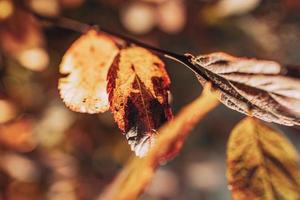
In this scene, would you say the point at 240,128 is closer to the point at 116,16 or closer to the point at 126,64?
the point at 126,64

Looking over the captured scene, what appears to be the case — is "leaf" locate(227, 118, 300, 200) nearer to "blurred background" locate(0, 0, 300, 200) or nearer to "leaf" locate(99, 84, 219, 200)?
"leaf" locate(99, 84, 219, 200)

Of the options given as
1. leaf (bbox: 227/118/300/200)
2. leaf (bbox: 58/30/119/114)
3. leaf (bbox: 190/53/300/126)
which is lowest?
leaf (bbox: 227/118/300/200)

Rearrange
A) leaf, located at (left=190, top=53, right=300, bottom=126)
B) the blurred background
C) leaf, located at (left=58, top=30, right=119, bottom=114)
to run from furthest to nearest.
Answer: the blurred background, leaf, located at (left=58, top=30, right=119, bottom=114), leaf, located at (left=190, top=53, right=300, bottom=126)

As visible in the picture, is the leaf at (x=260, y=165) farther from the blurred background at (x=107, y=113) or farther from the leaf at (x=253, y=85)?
the blurred background at (x=107, y=113)

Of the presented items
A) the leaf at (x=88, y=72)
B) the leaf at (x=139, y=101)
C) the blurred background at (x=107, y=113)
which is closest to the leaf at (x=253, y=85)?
the leaf at (x=139, y=101)

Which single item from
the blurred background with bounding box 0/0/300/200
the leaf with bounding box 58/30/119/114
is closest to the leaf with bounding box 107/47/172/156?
the leaf with bounding box 58/30/119/114

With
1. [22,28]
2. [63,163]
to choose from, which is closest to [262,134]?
[22,28]
